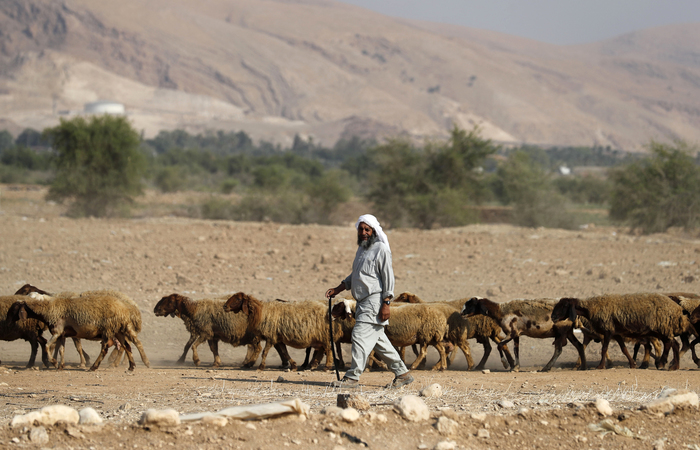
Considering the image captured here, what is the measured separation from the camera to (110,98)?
177m

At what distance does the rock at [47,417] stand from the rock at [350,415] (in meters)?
2.09

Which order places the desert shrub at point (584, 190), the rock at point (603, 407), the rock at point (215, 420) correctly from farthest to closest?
1. the desert shrub at point (584, 190)
2. the rock at point (603, 407)
3. the rock at point (215, 420)

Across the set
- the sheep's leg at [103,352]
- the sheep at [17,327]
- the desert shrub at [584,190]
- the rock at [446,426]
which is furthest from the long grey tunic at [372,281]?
the desert shrub at [584,190]

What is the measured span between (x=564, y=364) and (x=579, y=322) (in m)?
1.13

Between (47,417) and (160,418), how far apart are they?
2.87 feet

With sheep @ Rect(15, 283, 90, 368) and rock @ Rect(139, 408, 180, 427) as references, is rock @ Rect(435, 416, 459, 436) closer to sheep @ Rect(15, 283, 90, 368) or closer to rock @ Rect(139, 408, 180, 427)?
rock @ Rect(139, 408, 180, 427)

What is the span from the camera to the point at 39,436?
5219 millimetres

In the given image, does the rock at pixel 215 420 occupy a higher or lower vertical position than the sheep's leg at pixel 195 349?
higher

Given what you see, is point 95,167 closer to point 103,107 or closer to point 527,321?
point 527,321

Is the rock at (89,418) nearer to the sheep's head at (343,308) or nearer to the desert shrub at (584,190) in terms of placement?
the sheep's head at (343,308)

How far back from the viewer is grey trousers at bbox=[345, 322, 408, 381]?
7.30m

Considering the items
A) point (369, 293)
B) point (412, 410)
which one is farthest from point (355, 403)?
point (369, 293)

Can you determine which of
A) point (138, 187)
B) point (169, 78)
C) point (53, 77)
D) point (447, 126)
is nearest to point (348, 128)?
point (447, 126)

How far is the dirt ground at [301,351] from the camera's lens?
18.7ft
